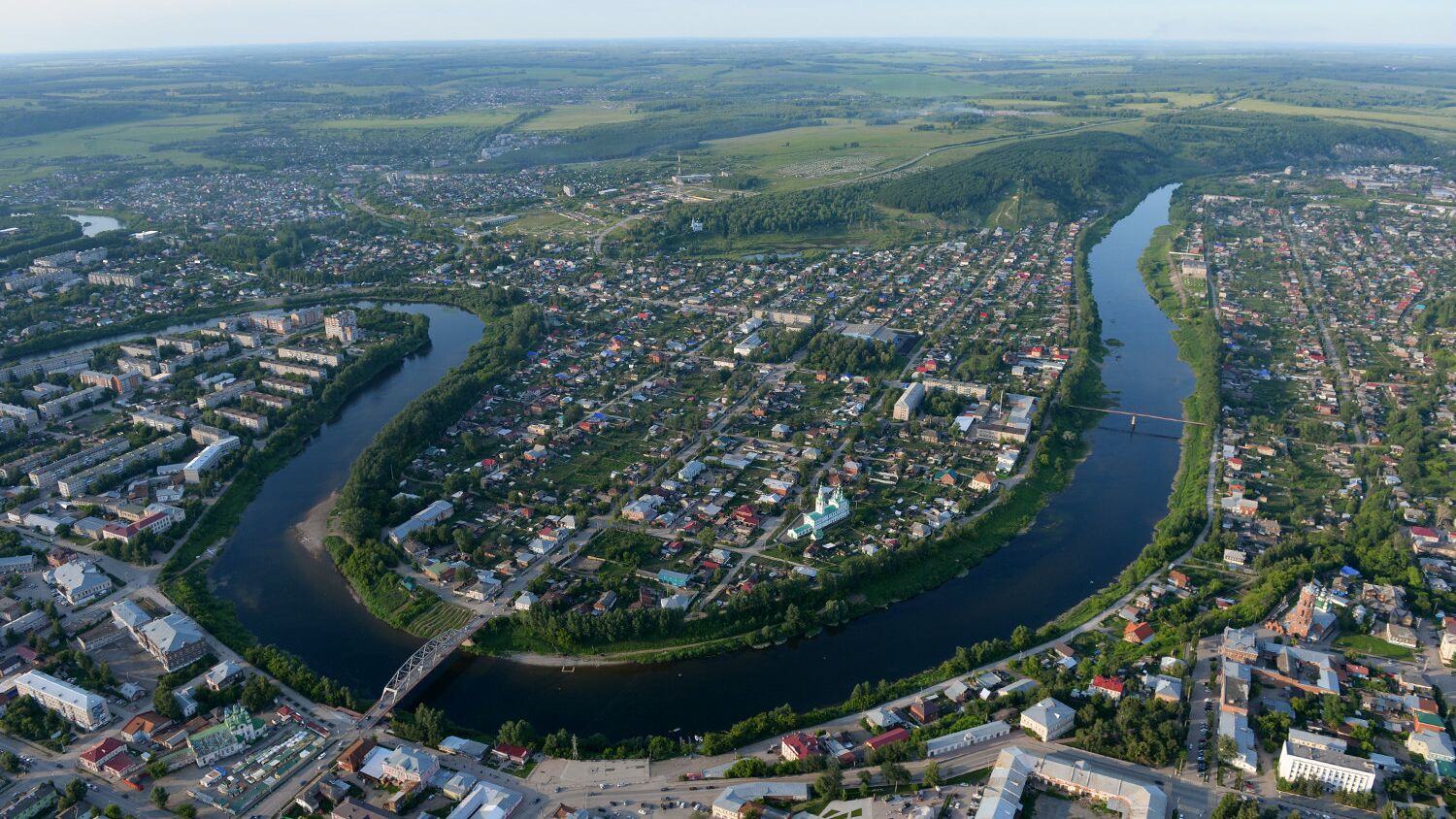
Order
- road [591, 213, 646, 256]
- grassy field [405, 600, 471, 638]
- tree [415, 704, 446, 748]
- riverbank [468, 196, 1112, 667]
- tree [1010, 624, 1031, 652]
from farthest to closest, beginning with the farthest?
1. road [591, 213, 646, 256]
2. grassy field [405, 600, 471, 638]
3. riverbank [468, 196, 1112, 667]
4. tree [1010, 624, 1031, 652]
5. tree [415, 704, 446, 748]

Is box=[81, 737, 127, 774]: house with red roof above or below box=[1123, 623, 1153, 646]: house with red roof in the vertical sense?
below

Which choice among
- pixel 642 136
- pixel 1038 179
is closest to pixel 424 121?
pixel 642 136

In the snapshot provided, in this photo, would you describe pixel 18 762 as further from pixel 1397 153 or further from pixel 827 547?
pixel 1397 153

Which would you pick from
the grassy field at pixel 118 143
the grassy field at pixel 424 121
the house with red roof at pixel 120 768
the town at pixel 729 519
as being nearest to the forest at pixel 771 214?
the town at pixel 729 519

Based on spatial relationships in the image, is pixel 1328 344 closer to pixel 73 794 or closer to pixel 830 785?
pixel 830 785

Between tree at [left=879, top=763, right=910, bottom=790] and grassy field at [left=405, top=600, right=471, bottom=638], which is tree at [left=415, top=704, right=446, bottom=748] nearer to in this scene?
grassy field at [left=405, top=600, right=471, bottom=638]

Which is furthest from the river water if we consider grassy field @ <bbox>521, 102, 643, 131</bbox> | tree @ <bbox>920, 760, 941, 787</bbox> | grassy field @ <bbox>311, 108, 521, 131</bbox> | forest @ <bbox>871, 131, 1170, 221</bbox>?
grassy field @ <bbox>311, 108, 521, 131</bbox>
